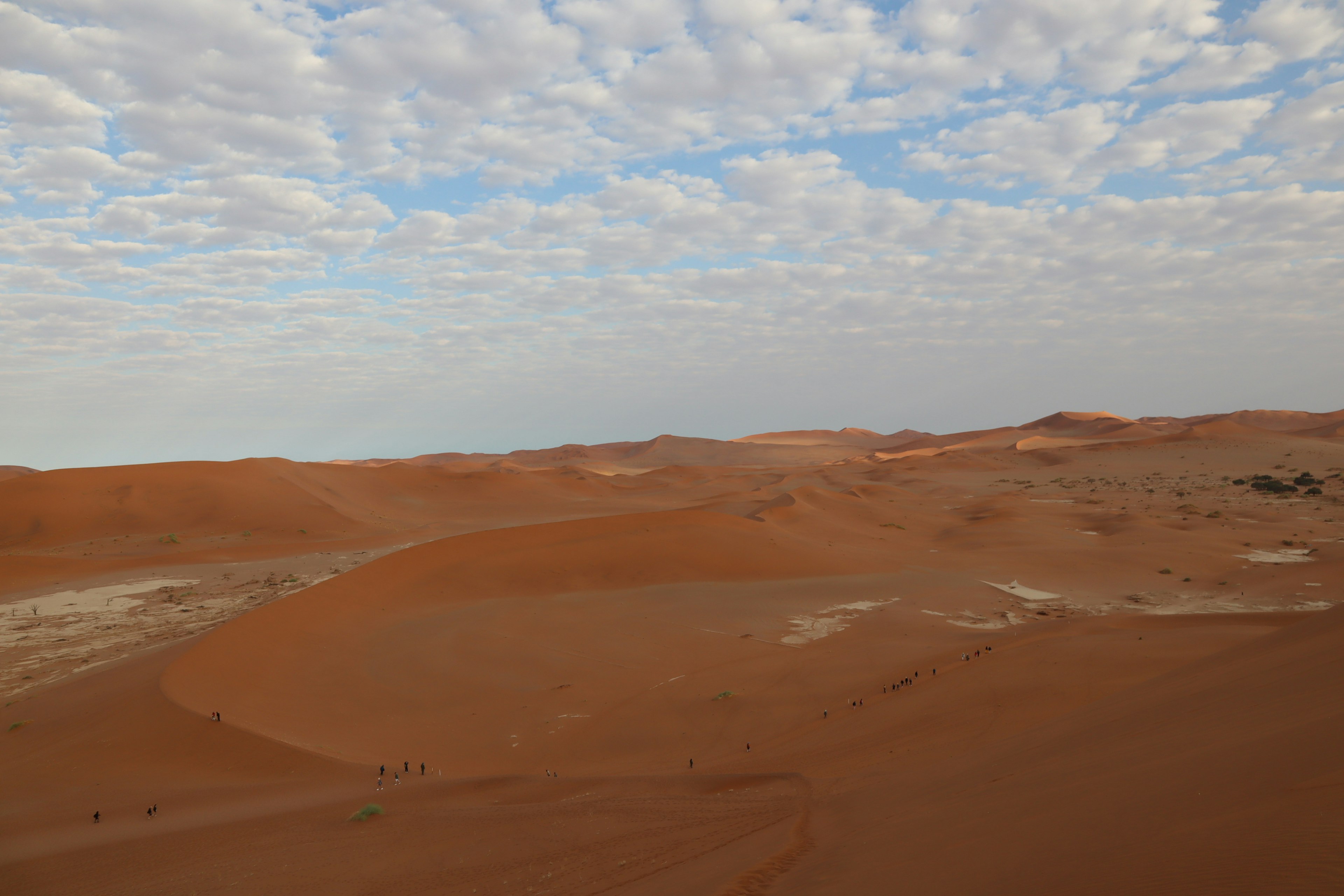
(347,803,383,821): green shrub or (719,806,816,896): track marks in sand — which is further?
(347,803,383,821): green shrub

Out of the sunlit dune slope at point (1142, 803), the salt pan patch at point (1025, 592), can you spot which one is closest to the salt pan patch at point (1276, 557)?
the salt pan patch at point (1025, 592)

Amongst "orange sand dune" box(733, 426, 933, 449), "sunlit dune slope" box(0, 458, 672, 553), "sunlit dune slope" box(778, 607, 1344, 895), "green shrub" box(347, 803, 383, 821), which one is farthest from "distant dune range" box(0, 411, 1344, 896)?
"orange sand dune" box(733, 426, 933, 449)

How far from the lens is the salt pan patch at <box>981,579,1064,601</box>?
1663 cm

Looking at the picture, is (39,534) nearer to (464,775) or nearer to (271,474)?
(271,474)

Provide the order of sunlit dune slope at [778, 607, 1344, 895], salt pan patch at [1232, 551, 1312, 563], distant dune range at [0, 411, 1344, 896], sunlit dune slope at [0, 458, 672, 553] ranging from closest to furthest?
sunlit dune slope at [778, 607, 1344, 895] < distant dune range at [0, 411, 1344, 896] < salt pan patch at [1232, 551, 1312, 563] < sunlit dune slope at [0, 458, 672, 553]

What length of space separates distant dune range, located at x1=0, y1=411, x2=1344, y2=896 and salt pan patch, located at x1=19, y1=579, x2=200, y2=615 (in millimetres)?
148

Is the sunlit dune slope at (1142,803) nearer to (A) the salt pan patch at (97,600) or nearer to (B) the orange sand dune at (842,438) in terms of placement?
(A) the salt pan patch at (97,600)

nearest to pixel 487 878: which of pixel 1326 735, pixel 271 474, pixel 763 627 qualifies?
pixel 1326 735

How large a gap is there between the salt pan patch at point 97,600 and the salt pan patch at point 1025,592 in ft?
65.4

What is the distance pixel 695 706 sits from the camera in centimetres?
1038

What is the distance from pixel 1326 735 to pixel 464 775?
7529mm

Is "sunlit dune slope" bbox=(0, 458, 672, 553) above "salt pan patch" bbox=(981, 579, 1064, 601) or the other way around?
above

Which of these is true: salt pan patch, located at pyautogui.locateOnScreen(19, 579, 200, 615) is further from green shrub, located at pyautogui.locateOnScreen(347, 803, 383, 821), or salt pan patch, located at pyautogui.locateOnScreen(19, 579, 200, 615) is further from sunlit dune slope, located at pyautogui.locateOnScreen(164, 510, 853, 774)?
green shrub, located at pyautogui.locateOnScreen(347, 803, 383, 821)

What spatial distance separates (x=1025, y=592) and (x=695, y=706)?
405 inches
